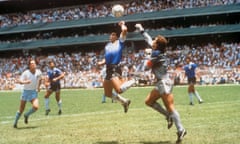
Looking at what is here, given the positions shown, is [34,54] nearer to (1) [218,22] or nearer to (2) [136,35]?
(2) [136,35]

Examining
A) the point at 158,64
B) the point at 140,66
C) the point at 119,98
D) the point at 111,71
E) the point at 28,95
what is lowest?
the point at 140,66

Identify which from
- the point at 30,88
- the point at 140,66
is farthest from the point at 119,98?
the point at 140,66

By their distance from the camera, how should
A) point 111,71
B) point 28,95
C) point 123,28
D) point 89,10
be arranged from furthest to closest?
point 89,10 < point 28,95 < point 111,71 < point 123,28

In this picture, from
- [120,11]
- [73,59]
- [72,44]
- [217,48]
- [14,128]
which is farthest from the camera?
[72,44]

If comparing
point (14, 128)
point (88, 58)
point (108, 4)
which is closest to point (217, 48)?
point (88, 58)

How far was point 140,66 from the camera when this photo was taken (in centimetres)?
4625

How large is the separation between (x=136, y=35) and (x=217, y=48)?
12.0m

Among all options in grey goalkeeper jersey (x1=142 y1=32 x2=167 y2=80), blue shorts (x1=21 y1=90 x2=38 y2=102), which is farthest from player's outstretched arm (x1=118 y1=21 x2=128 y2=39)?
blue shorts (x1=21 y1=90 x2=38 y2=102)

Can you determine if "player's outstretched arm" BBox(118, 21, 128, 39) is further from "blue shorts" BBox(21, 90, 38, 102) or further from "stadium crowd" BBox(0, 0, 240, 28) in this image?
"stadium crowd" BBox(0, 0, 240, 28)

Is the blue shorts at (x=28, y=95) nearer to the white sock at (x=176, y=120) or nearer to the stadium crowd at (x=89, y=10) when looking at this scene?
the white sock at (x=176, y=120)

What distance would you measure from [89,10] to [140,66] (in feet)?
66.0

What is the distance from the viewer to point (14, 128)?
13539mm

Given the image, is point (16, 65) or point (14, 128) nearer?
point (14, 128)

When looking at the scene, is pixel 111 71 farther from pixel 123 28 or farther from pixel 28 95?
pixel 28 95
